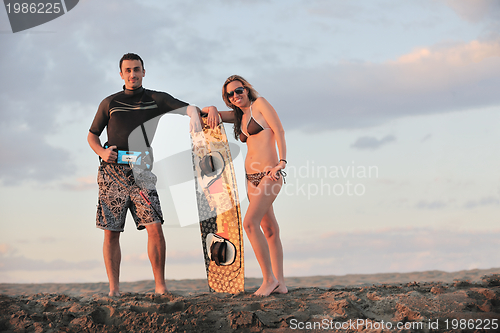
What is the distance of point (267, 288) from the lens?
455 centimetres

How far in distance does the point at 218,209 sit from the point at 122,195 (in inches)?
47.4

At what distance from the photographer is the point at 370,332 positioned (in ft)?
11.3

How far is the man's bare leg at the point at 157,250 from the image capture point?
480 cm

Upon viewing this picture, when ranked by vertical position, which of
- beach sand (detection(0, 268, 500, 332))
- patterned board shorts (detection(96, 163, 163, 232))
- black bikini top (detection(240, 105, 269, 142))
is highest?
black bikini top (detection(240, 105, 269, 142))

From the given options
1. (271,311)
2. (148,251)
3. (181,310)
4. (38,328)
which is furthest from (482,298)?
(38,328)

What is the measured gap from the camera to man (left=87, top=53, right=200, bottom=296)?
4836mm

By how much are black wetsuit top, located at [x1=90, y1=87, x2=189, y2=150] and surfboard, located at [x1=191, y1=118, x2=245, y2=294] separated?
1.64 feet

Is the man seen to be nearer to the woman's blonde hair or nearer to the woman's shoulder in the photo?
the woman's blonde hair

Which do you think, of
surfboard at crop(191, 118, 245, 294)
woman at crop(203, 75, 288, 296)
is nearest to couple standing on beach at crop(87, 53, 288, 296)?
woman at crop(203, 75, 288, 296)

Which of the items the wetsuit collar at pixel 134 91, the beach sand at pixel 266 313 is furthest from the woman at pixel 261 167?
the wetsuit collar at pixel 134 91

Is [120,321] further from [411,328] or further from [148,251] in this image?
[411,328]

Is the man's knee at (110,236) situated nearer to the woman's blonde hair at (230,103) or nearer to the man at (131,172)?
the man at (131,172)

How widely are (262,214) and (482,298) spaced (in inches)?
103

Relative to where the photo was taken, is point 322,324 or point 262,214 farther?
point 262,214
